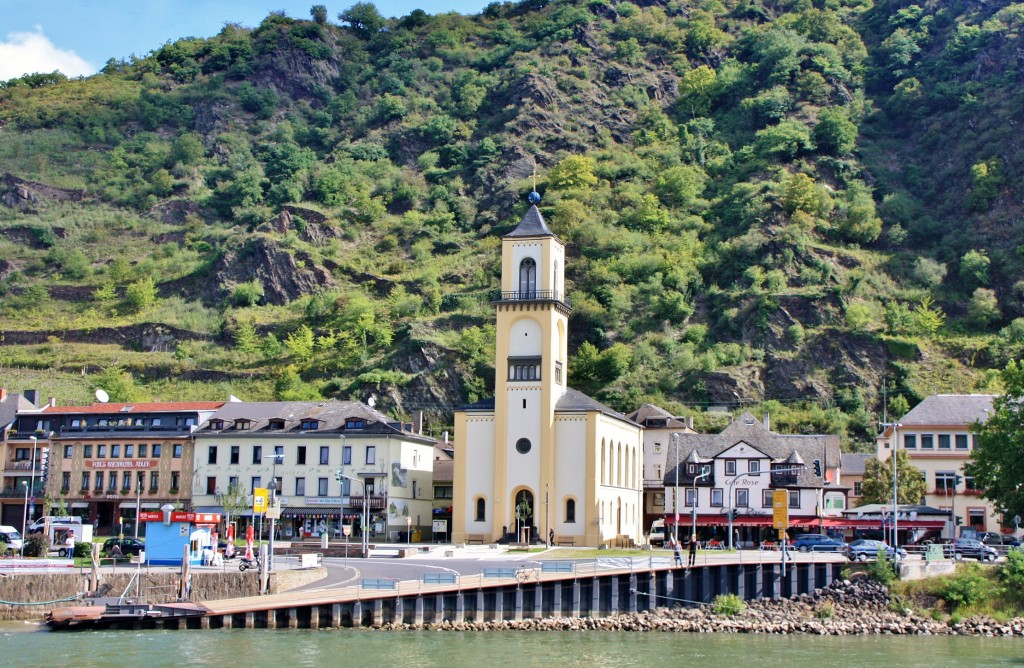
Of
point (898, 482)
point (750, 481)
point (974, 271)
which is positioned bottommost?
point (898, 482)

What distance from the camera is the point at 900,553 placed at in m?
65.3

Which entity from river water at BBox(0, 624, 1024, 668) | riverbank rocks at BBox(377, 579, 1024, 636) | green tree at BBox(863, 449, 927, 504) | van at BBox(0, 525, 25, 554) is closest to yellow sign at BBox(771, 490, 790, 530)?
riverbank rocks at BBox(377, 579, 1024, 636)

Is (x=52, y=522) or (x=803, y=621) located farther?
(x=52, y=522)

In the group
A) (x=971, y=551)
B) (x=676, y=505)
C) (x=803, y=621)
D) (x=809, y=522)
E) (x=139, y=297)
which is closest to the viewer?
(x=803, y=621)

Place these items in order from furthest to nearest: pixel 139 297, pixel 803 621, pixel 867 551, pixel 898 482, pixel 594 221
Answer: pixel 594 221
pixel 139 297
pixel 898 482
pixel 867 551
pixel 803 621

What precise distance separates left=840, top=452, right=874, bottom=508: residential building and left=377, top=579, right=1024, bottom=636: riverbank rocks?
31.6m

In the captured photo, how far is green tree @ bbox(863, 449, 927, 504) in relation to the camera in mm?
85125

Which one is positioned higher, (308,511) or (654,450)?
(654,450)

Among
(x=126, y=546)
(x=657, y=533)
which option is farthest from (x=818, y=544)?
(x=126, y=546)

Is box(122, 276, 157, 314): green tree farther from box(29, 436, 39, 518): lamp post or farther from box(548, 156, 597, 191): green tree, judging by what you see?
box(29, 436, 39, 518): lamp post

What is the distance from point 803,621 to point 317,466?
40.3 meters

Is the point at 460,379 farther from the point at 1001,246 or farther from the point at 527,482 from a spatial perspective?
the point at 1001,246

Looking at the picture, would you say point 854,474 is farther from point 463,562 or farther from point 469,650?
point 469,650

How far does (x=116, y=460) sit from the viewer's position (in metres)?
92.9
